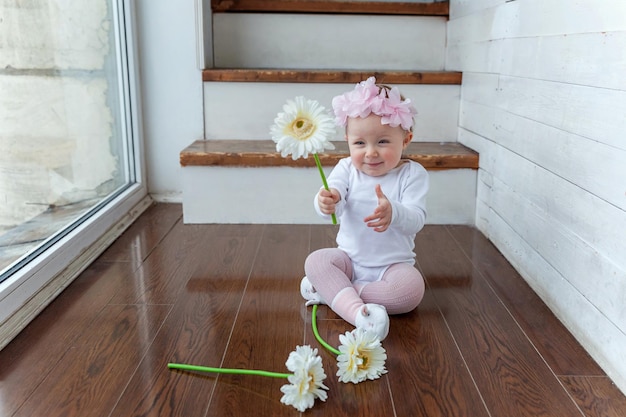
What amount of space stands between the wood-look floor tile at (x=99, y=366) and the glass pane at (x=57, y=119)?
10.0 inches

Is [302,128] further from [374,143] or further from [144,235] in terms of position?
[144,235]

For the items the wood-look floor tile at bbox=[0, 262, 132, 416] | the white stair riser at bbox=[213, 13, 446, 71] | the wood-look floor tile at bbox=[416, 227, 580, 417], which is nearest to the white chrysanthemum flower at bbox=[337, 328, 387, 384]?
the wood-look floor tile at bbox=[416, 227, 580, 417]

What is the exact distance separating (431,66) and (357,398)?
65.0 inches

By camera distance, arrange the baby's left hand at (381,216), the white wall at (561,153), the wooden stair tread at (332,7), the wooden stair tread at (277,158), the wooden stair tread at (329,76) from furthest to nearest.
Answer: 1. the wooden stair tread at (332,7)
2. the wooden stair tread at (329,76)
3. the wooden stair tread at (277,158)
4. the baby's left hand at (381,216)
5. the white wall at (561,153)

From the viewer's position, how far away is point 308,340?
3.92 feet

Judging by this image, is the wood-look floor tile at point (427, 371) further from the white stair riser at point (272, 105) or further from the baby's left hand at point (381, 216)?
the white stair riser at point (272, 105)

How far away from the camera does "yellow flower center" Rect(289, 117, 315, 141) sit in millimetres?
1129

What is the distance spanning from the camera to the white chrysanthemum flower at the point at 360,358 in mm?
1040

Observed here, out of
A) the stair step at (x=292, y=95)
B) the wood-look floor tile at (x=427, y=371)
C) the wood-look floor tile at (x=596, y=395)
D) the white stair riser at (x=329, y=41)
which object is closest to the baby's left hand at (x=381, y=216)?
the wood-look floor tile at (x=427, y=371)

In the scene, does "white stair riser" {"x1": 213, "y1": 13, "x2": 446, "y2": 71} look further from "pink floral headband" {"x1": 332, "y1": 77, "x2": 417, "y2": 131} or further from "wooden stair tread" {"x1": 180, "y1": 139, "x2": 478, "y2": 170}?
"pink floral headband" {"x1": 332, "y1": 77, "x2": 417, "y2": 131}

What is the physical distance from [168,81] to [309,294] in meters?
1.12

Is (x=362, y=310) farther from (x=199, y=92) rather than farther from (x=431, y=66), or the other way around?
(x=431, y=66)

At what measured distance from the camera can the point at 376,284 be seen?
1314 mm

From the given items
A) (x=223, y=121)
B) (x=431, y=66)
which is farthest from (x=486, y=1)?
(x=223, y=121)
